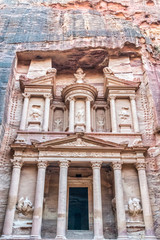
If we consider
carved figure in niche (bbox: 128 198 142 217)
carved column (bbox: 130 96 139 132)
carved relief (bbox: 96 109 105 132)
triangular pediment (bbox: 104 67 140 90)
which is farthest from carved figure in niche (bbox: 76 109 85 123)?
carved figure in niche (bbox: 128 198 142 217)

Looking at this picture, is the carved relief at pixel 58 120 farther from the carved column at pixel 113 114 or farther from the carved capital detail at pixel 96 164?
the carved capital detail at pixel 96 164

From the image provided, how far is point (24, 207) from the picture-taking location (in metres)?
10.8

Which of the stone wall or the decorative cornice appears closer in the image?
the decorative cornice

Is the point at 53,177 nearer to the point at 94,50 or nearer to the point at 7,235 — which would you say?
the point at 7,235

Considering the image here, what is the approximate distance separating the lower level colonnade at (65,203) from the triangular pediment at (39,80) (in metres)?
5.11

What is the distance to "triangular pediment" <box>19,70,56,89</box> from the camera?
14.8 meters

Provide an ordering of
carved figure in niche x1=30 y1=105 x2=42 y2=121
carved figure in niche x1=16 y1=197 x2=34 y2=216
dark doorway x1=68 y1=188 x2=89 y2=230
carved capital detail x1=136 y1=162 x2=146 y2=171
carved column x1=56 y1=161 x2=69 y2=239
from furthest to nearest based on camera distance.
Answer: dark doorway x1=68 y1=188 x2=89 y2=230 → carved figure in niche x1=30 y1=105 x2=42 y2=121 → carved capital detail x1=136 y1=162 x2=146 y2=171 → carved figure in niche x1=16 y1=197 x2=34 y2=216 → carved column x1=56 y1=161 x2=69 y2=239

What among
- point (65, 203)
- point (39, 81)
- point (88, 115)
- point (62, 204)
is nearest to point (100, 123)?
point (88, 115)

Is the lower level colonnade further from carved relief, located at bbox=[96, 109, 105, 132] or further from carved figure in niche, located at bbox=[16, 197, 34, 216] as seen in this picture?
carved relief, located at bbox=[96, 109, 105, 132]

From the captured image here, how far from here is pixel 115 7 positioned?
2073cm

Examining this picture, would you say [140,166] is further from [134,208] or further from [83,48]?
[83,48]

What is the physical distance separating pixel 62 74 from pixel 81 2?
8.25 meters

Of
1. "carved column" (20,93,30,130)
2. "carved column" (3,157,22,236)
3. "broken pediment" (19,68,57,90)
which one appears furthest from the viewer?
"broken pediment" (19,68,57,90)

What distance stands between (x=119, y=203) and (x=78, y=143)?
3405 mm
